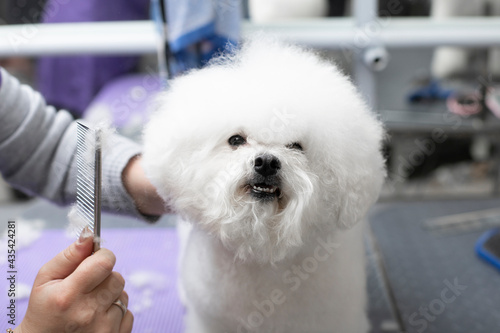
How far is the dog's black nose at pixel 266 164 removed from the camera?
1.95 ft

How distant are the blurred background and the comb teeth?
0.10 meters

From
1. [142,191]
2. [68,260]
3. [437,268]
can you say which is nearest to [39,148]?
[142,191]

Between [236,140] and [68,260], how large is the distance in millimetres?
301

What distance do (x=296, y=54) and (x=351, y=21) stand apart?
94 cm

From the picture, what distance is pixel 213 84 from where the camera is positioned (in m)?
0.67

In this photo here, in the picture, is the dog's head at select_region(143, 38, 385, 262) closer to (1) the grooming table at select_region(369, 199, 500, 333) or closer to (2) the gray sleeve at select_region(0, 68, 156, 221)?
(2) the gray sleeve at select_region(0, 68, 156, 221)

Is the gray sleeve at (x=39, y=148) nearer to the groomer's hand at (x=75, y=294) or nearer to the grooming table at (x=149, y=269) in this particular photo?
the grooming table at (x=149, y=269)

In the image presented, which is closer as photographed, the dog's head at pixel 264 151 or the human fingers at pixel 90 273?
the human fingers at pixel 90 273

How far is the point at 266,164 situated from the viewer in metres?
0.60

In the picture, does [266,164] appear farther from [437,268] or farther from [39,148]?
[437,268]

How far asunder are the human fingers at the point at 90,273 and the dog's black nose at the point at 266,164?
241 millimetres

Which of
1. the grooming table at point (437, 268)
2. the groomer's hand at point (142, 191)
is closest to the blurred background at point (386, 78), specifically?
the grooming table at point (437, 268)

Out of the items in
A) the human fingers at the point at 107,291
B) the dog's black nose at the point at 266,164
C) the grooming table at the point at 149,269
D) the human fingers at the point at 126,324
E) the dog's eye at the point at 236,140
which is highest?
A: the dog's eye at the point at 236,140

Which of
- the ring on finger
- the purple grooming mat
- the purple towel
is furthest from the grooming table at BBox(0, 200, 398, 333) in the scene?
the purple towel
